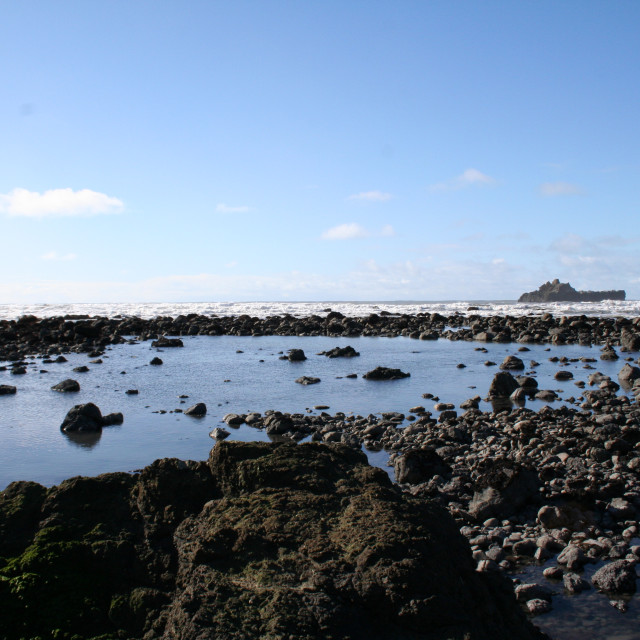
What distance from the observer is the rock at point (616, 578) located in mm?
5484

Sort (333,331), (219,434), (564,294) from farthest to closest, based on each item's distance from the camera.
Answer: (564,294)
(333,331)
(219,434)

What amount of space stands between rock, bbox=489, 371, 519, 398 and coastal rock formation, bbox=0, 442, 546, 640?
37.8 ft

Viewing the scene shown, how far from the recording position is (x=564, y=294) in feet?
447

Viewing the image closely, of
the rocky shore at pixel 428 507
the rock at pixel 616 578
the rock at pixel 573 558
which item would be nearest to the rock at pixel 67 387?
the rocky shore at pixel 428 507

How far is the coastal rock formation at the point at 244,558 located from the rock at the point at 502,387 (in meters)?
11.5

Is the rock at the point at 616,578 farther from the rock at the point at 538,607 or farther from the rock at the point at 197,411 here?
the rock at the point at 197,411

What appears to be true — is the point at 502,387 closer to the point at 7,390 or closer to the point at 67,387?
the point at 67,387

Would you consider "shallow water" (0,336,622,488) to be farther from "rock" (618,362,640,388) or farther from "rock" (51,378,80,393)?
"rock" (618,362,640,388)

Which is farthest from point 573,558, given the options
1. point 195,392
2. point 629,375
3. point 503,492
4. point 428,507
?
point 629,375

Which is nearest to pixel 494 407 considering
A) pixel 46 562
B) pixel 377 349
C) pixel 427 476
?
pixel 427 476

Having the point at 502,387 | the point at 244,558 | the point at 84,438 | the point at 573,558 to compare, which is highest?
the point at 244,558

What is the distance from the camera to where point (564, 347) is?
31.6 m

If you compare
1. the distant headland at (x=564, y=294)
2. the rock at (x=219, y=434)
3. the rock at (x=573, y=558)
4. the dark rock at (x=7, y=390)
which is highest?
the distant headland at (x=564, y=294)

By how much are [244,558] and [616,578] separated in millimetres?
3539
